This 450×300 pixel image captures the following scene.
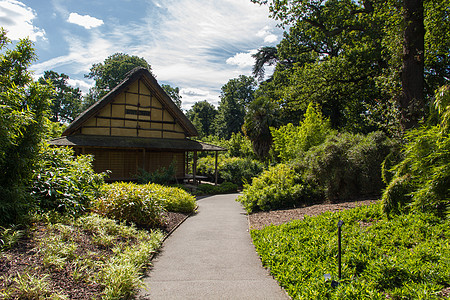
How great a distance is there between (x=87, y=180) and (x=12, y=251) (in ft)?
12.2

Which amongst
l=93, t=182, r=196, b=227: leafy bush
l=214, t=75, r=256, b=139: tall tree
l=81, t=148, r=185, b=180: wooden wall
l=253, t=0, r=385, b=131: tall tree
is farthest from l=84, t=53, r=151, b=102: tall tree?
l=93, t=182, r=196, b=227: leafy bush

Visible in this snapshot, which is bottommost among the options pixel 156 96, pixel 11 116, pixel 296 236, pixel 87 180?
pixel 296 236

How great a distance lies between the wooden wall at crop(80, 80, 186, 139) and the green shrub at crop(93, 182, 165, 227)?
978 centimetres

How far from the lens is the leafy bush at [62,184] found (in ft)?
20.4

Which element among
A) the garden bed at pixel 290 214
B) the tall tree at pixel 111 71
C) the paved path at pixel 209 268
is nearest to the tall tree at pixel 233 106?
the tall tree at pixel 111 71

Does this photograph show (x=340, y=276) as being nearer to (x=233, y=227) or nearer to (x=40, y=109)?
(x=233, y=227)

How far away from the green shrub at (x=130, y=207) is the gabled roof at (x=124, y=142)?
312 inches

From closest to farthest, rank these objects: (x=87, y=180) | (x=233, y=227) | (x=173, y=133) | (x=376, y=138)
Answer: (x=87, y=180), (x=233, y=227), (x=376, y=138), (x=173, y=133)

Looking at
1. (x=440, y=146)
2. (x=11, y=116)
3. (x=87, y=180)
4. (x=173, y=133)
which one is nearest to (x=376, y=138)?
(x=440, y=146)

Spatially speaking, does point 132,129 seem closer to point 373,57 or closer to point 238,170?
point 238,170

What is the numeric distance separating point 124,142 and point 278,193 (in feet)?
32.1

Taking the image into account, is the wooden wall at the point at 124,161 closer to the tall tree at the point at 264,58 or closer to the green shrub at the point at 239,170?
the green shrub at the point at 239,170

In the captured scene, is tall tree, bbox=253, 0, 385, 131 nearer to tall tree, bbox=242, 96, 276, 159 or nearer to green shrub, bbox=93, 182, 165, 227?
tall tree, bbox=242, 96, 276, 159

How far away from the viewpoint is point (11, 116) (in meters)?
4.59
